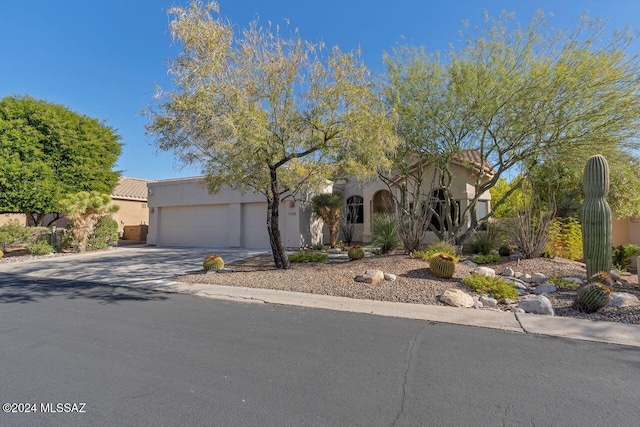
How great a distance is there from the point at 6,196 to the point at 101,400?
2167cm

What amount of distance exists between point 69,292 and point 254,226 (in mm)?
11027

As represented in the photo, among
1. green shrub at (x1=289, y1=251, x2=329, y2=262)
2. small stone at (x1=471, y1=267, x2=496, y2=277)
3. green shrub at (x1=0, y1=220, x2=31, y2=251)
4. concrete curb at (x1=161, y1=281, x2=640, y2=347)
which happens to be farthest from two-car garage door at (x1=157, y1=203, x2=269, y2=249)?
small stone at (x1=471, y1=267, x2=496, y2=277)

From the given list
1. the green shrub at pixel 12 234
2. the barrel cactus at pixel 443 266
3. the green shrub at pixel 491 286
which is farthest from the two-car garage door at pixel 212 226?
the green shrub at pixel 491 286

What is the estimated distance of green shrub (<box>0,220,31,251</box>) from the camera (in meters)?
18.0

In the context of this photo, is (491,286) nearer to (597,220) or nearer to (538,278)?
(538,278)

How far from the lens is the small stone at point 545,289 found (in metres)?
8.16

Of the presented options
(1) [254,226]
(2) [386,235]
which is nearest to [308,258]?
(2) [386,235]

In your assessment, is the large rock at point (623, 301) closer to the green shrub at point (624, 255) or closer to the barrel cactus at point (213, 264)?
the green shrub at point (624, 255)

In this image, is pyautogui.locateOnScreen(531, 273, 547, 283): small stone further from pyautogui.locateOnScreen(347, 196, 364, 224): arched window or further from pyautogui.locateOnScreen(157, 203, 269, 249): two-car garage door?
pyautogui.locateOnScreen(157, 203, 269, 249): two-car garage door

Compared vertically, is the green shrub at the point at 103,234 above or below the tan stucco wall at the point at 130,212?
below

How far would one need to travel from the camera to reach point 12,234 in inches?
717

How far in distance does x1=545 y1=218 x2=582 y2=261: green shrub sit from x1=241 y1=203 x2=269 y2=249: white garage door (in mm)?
12838

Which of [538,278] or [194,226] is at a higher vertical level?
[194,226]

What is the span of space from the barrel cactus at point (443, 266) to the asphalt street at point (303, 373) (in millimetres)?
3113
